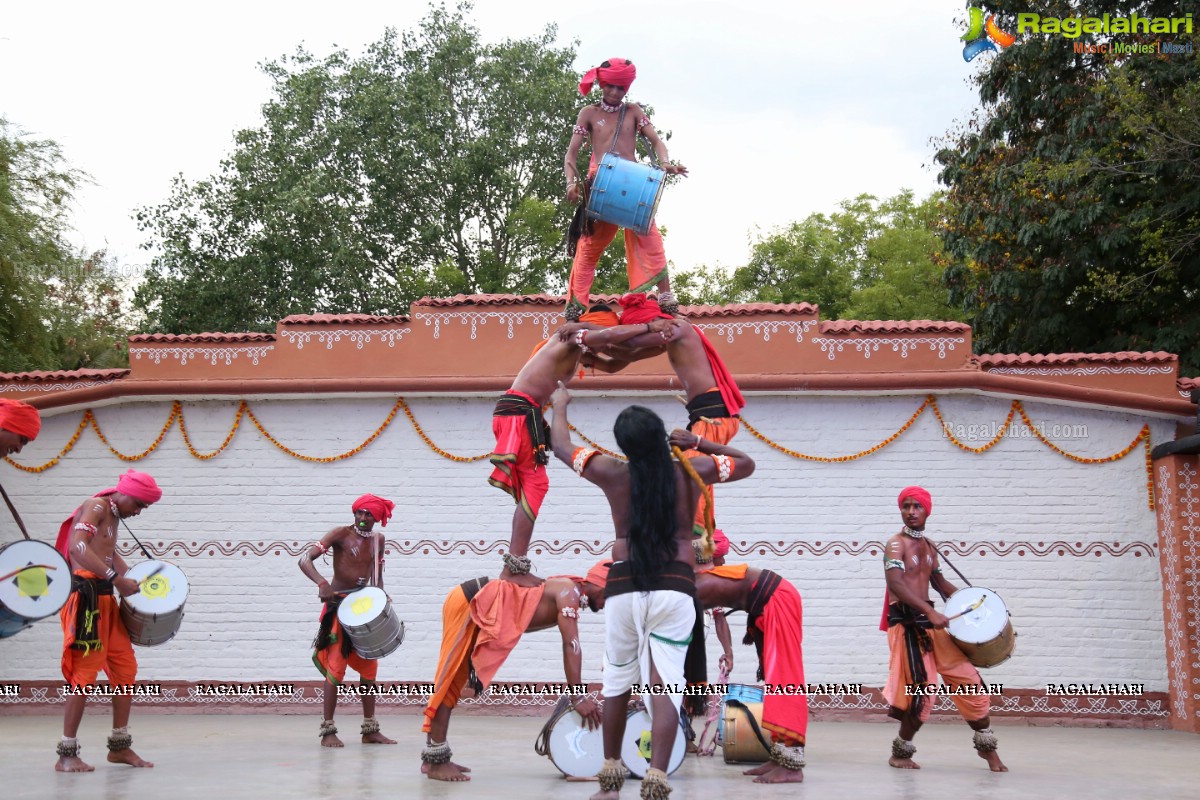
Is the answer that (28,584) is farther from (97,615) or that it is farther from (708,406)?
(708,406)

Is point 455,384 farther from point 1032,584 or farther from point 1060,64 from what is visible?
point 1060,64

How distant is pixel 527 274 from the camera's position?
92.1 feet

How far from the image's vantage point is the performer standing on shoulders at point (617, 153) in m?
7.87

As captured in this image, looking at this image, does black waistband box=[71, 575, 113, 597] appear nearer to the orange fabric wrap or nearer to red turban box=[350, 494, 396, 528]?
red turban box=[350, 494, 396, 528]

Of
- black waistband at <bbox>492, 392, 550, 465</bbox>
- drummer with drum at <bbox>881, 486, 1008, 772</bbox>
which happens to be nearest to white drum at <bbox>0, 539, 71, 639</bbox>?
black waistband at <bbox>492, 392, 550, 465</bbox>

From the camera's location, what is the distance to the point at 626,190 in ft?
25.0

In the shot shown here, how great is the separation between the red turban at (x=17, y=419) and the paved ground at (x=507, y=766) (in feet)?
6.93

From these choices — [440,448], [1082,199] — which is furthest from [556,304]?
[1082,199]

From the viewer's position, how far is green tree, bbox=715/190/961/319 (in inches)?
1242

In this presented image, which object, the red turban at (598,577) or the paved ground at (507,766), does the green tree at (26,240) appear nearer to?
the paved ground at (507,766)

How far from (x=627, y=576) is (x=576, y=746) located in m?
1.88

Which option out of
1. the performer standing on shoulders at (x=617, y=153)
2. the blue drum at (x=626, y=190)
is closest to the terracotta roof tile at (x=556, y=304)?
the performer standing on shoulders at (x=617, y=153)

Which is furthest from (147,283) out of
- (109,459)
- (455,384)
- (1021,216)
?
(1021,216)

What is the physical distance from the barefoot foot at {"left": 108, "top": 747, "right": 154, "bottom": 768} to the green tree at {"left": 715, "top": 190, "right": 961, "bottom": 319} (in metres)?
24.3
